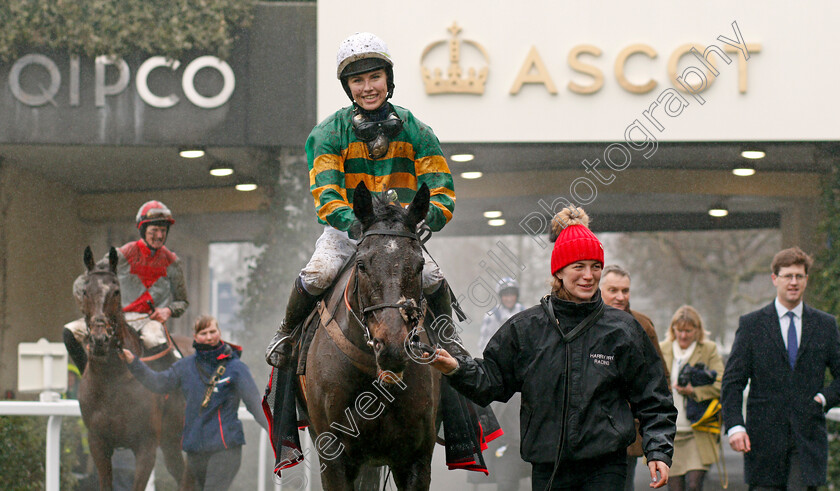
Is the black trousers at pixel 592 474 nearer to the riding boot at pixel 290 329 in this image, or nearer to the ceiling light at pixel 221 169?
the riding boot at pixel 290 329

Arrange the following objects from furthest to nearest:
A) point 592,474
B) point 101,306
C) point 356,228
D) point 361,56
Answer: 1. point 101,306
2. point 361,56
3. point 356,228
4. point 592,474

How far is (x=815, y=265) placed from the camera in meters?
11.0

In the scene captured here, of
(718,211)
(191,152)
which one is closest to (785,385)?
(191,152)

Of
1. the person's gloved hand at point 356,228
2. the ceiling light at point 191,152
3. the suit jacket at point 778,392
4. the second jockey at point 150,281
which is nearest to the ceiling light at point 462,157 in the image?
the ceiling light at point 191,152

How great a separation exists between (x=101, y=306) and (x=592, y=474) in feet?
15.2

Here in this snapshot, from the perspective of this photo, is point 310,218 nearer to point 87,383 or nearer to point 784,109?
point 87,383

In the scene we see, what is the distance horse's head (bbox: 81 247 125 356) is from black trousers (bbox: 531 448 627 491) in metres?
4.48

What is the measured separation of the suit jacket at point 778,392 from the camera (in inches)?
234

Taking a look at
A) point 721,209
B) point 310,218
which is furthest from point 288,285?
point 721,209

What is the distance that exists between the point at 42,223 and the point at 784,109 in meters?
8.72

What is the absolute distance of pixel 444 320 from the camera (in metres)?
4.86

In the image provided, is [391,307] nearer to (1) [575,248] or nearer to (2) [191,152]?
(1) [575,248]

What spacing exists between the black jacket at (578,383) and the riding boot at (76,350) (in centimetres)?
514

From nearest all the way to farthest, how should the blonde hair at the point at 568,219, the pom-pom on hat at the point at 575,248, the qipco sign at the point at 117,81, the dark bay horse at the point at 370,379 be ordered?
the pom-pom on hat at the point at 575,248 → the dark bay horse at the point at 370,379 → the blonde hair at the point at 568,219 → the qipco sign at the point at 117,81
